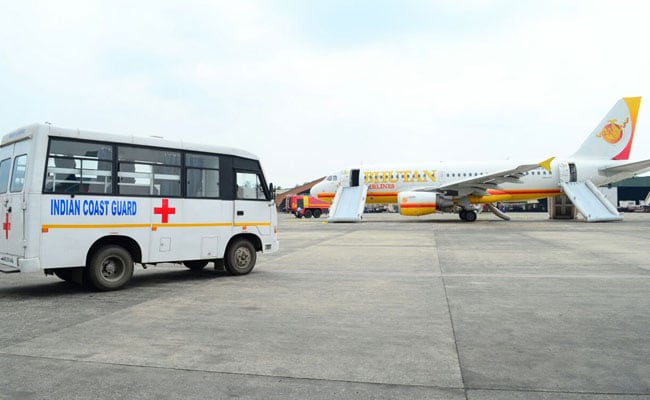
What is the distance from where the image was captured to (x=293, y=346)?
503 cm

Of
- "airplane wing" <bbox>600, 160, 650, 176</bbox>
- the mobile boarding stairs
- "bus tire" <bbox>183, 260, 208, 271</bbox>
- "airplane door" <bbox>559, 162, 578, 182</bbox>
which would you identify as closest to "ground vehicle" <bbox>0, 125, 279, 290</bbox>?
"bus tire" <bbox>183, 260, 208, 271</bbox>

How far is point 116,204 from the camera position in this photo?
8.41 m

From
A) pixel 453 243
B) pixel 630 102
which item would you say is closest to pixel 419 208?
pixel 453 243

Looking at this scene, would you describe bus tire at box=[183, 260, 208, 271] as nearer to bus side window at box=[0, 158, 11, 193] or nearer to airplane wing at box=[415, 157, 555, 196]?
bus side window at box=[0, 158, 11, 193]

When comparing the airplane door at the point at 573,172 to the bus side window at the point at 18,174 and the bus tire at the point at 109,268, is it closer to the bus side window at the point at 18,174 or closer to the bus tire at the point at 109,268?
the bus tire at the point at 109,268

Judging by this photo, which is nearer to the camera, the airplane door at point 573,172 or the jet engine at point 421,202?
the jet engine at point 421,202

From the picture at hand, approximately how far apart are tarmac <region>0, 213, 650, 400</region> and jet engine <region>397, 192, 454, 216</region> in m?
20.8

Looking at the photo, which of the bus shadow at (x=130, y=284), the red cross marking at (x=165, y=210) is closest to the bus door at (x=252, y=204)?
the bus shadow at (x=130, y=284)

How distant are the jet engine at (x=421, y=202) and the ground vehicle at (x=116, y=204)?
2197cm

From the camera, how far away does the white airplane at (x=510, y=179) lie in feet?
104

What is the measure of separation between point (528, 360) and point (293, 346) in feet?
7.73

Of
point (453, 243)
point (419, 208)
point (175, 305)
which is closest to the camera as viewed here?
point (175, 305)

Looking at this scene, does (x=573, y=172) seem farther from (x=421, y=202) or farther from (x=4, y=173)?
(x=4, y=173)

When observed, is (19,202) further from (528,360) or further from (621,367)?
(621,367)
